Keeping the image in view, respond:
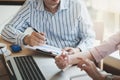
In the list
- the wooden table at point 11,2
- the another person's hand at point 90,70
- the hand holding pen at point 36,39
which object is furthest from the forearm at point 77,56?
the wooden table at point 11,2

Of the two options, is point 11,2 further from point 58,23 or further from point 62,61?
point 62,61

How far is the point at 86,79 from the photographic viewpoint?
3.60 feet

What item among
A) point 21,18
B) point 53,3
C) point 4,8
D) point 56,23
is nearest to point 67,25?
point 56,23

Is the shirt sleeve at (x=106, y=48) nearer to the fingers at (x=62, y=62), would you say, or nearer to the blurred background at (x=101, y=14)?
the fingers at (x=62, y=62)

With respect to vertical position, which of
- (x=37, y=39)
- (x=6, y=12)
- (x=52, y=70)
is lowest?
(x=52, y=70)

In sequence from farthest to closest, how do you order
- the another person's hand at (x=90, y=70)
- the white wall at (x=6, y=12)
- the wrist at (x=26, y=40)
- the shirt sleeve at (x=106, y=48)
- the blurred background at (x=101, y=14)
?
the white wall at (x=6, y=12), the blurred background at (x=101, y=14), the wrist at (x=26, y=40), the shirt sleeve at (x=106, y=48), the another person's hand at (x=90, y=70)

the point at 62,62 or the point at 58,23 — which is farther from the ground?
the point at 58,23

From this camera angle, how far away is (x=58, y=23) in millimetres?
1775

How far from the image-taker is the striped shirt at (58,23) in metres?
1.74

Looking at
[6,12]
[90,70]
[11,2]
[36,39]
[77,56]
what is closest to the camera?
[90,70]

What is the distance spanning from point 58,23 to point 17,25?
32 centimetres

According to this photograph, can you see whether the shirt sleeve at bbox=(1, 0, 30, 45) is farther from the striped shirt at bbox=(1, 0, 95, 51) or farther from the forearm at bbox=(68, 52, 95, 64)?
the forearm at bbox=(68, 52, 95, 64)

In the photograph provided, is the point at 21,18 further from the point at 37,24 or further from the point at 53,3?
the point at 53,3

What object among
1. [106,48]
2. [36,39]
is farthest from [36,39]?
[106,48]
